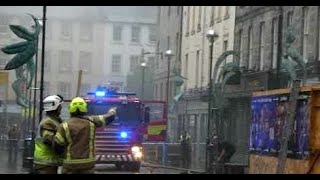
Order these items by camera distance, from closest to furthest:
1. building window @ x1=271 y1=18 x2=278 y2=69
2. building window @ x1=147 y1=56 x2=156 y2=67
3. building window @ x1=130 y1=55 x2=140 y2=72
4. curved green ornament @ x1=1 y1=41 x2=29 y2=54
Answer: curved green ornament @ x1=1 y1=41 x2=29 y2=54
building window @ x1=271 y1=18 x2=278 y2=69
building window @ x1=130 y1=55 x2=140 y2=72
building window @ x1=147 y1=56 x2=156 y2=67

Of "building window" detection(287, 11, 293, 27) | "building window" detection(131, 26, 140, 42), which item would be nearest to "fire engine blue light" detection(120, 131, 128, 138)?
"building window" detection(287, 11, 293, 27)

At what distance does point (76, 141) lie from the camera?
6.26 m

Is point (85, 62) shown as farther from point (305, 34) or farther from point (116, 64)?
point (305, 34)

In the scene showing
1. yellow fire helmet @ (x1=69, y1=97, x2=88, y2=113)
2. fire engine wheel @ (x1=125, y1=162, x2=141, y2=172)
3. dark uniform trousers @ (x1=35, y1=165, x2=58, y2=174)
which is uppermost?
yellow fire helmet @ (x1=69, y1=97, x2=88, y2=113)

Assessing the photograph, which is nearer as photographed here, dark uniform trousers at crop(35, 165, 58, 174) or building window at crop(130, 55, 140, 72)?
dark uniform trousers at crop(35, 165, 58, 174)

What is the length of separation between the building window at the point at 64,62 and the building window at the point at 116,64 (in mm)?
7725

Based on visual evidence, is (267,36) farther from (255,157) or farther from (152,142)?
(255,157)

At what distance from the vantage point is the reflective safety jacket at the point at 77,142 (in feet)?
20.3

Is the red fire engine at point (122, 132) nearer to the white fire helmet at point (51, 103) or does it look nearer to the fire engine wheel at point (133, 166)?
the fire engine wheel at point (133, 166)

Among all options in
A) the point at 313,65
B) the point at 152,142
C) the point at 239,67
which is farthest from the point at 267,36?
the point at 152,142

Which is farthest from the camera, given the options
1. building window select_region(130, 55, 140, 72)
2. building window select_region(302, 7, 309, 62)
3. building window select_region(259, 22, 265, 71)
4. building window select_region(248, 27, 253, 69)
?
building window select_region(130, 55, 140, 72)

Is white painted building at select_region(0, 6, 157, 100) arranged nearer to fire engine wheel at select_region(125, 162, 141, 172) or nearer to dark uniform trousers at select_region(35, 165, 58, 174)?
fire engine wheel at select_region(125, 162, 141, 172)

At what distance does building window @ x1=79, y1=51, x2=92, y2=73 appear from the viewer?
116ft

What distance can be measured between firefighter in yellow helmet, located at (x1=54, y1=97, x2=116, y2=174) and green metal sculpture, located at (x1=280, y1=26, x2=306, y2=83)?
15535mm
